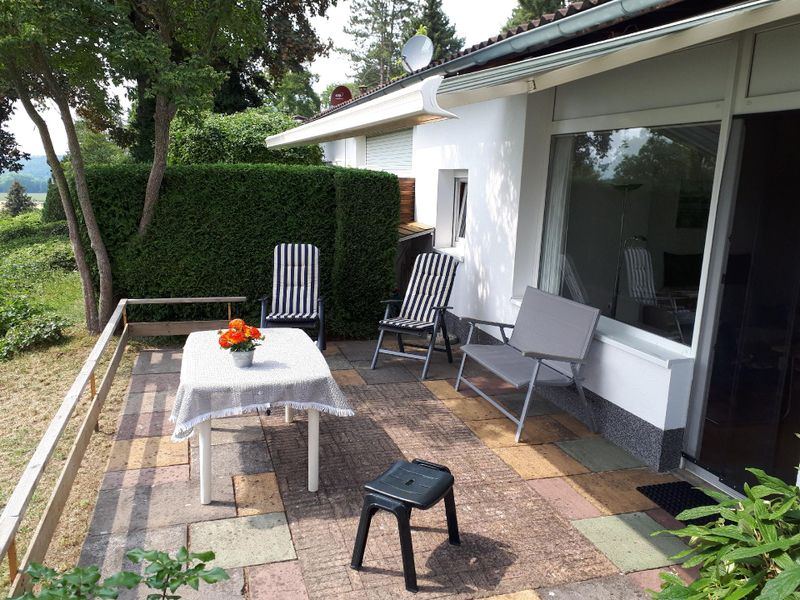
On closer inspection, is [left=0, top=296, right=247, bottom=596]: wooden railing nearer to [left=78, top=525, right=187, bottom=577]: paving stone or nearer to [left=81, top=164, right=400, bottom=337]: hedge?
[left=78, top=525, right=187, bottom=577]: paving stone

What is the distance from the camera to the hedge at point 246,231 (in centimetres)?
821

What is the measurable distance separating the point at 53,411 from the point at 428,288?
4447mm

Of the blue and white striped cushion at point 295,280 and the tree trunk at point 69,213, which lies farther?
the blue and white striped cushion at point 295,280

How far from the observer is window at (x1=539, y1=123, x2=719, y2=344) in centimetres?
501

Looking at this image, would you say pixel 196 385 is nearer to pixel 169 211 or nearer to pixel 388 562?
pixel 388 562

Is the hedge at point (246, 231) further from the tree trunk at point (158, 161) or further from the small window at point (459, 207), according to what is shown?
the small window at point (459, 207)

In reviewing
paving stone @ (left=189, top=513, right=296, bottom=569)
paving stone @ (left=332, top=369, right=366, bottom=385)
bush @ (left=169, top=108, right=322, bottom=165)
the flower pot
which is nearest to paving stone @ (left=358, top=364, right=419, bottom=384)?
paving stone @ (left=332, top=369, right=366, bottom=385)

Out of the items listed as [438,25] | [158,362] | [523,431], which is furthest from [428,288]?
[438,25]

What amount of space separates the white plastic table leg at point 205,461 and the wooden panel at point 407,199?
679 cm

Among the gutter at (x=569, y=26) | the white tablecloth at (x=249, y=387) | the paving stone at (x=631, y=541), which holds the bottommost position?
the paving stone at (x=631, y=541)

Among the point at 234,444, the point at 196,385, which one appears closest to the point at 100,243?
the point at 234,444

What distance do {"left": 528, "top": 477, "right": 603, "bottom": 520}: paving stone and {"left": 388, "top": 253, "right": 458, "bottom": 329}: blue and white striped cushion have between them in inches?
129

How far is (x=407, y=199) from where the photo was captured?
35.0 feet

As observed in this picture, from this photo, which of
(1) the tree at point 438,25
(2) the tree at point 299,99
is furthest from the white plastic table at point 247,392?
(1) the tree at point 438,25
